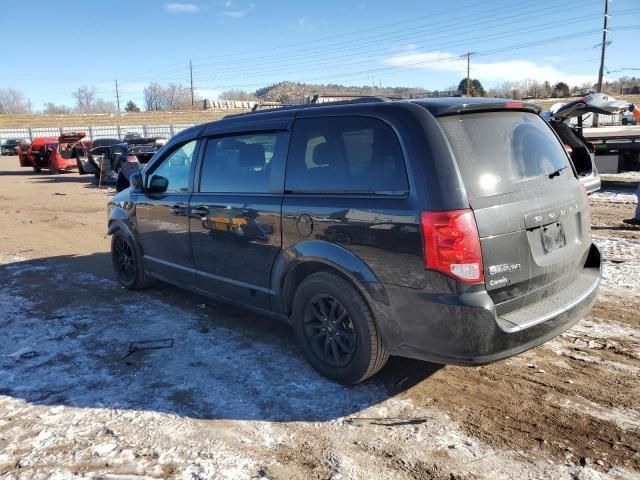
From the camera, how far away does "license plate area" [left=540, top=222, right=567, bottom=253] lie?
3348mm

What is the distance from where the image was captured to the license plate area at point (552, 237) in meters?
3.35

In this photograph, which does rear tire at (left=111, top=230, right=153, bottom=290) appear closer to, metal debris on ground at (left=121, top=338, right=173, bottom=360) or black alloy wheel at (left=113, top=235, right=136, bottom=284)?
black alloy wheel at (left=113, top=235, right=136, bottom=284)

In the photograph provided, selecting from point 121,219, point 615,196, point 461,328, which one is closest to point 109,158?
point 121,219

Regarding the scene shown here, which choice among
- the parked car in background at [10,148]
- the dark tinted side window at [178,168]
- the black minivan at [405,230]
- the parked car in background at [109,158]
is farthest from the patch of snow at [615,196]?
the parked car in background at [10,148]

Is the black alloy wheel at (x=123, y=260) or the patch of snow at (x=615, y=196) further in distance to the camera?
the patch of snow at (x=615, y=196)

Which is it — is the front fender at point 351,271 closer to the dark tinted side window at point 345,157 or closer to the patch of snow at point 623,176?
the dark tinted side window at point 345,157

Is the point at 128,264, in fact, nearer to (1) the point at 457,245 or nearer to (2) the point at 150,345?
(2) the point at 150,345

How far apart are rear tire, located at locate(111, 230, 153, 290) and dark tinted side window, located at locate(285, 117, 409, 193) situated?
2791 millimetres

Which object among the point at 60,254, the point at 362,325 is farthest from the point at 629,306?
the point at 60,254

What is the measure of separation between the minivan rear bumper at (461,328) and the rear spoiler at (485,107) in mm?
1116

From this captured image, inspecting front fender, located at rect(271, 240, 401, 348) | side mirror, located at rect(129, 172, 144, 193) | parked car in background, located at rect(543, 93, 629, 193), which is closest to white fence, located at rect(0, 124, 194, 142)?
parked car in background, located at rect(543, 93, 629, 193)

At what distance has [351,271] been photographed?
11.3ft

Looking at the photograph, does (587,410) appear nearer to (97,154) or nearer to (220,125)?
(220,125)

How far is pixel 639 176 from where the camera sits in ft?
47.3
